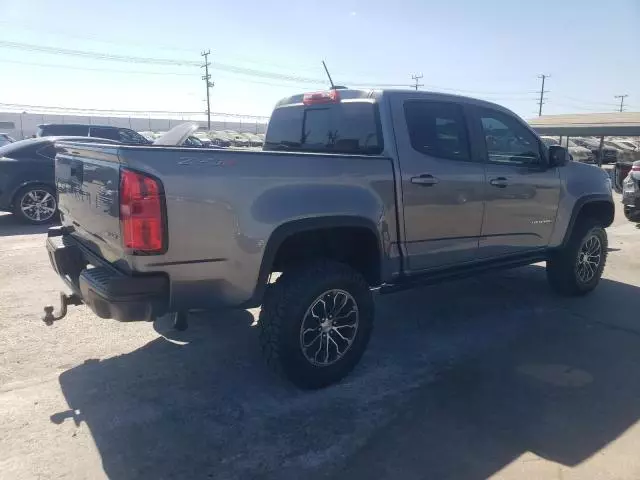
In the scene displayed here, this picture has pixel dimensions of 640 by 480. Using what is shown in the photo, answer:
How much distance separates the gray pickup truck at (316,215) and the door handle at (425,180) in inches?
0.5

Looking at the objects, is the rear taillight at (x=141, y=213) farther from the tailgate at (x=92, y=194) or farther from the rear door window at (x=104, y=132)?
the rear door window at (x=104, y=132)

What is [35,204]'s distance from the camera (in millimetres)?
9289

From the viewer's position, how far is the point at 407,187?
3916 millimetres

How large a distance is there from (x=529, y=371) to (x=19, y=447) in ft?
11.0

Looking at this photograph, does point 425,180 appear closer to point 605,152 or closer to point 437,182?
point 437,182

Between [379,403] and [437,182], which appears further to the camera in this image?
[437,182]

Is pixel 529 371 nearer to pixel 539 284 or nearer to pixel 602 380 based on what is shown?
pixel 602 380

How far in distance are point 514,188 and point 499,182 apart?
25 cm

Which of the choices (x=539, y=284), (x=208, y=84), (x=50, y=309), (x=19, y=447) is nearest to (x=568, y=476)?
(x=19, y=447)

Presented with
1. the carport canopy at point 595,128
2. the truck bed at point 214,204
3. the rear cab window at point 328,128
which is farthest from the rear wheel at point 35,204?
the carport canopy at point 595,128

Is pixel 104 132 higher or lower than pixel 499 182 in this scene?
higher

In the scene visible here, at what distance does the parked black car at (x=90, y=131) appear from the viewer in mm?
14872

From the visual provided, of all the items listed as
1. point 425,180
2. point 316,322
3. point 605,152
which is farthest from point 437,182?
point 605,152

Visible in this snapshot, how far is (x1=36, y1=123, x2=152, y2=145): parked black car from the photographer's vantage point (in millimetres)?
14872
